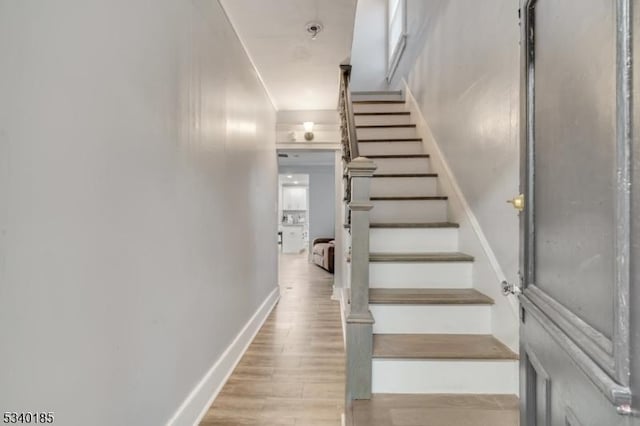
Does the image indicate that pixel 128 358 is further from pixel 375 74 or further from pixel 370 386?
pixel 375 74

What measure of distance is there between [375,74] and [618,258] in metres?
5.78

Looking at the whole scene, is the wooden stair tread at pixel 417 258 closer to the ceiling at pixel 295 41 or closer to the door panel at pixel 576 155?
the door panel at pixel 576 155

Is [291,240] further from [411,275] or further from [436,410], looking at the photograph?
[436,410]

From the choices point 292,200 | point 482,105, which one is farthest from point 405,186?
point 292,200

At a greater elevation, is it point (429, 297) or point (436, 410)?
point (429, 297)

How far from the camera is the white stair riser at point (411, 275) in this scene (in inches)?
87.4

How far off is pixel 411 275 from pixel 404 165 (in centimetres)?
137

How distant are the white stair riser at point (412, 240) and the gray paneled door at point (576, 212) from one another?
156 cm

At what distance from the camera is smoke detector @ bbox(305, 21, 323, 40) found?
7.98ft

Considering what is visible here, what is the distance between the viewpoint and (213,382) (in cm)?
204

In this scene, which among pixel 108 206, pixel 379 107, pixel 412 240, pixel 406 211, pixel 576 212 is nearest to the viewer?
pixel 576 212

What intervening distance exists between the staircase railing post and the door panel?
99cm

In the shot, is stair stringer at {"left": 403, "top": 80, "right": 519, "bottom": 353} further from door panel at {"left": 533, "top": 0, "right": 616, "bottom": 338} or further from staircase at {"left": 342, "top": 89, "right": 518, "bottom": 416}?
door panel at {"left": 533, "top": 0, "right": 616, "bottom": 338}

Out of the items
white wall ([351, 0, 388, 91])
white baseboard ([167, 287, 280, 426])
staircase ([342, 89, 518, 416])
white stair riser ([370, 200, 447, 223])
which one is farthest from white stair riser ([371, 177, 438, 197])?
white wall ([351, 0, 388, 91])
